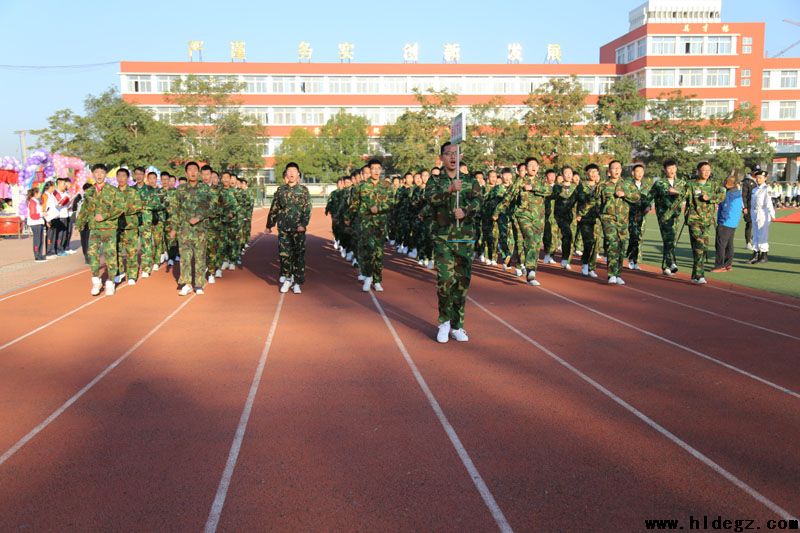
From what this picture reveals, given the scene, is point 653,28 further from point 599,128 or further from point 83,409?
point 83,409

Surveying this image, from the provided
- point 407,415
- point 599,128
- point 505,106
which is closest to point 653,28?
point 505,106

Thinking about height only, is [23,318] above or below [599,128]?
below

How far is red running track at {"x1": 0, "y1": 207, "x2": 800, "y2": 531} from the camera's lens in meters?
3.38

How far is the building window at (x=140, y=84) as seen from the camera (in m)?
61.2

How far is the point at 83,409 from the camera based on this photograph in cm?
486

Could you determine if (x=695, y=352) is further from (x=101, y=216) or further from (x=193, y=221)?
(x=101, y=216)

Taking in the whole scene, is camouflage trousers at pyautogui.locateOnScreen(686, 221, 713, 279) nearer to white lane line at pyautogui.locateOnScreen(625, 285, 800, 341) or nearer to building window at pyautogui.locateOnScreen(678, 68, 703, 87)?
white lane line at pyautogui.locateOnScreen(625, 285, 800, 341)

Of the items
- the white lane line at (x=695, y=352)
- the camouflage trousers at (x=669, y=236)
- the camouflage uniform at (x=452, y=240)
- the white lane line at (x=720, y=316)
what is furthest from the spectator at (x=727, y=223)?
the camouflage uniform at (x=452, y=240)

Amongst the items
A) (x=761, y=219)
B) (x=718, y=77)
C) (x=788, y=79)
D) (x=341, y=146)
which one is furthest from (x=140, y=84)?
(x=788, y=79)

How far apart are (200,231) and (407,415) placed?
647cm

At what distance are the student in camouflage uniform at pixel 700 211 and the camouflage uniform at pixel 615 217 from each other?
89 cm

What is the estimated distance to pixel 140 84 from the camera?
201ft

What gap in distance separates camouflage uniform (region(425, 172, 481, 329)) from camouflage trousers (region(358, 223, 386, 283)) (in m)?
3.67

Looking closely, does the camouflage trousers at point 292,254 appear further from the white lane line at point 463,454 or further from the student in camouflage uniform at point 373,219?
the white lane line at point 463,454
